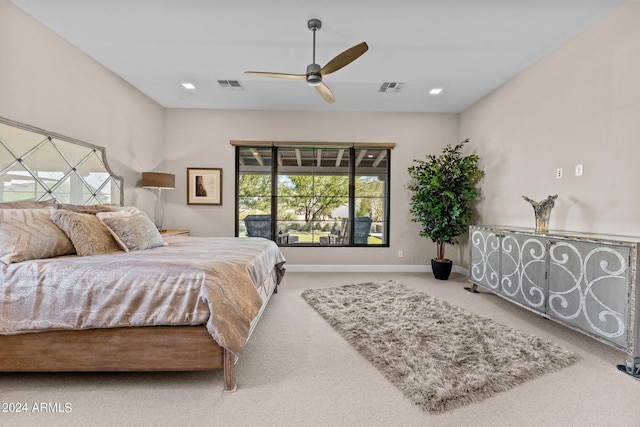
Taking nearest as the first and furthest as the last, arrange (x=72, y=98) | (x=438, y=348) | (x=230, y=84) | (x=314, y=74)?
1. (x=438, y=348)
2. (x=314, y=74)
3. (x=72, y=98)
4. (x=230, y=84)

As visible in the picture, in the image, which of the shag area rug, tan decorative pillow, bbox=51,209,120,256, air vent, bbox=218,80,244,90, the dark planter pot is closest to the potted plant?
the dark planter pot

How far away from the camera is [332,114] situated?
487 cm

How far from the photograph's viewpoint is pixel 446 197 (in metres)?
4.24

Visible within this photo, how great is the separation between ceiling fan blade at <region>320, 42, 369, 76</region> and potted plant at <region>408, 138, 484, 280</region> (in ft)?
7.50

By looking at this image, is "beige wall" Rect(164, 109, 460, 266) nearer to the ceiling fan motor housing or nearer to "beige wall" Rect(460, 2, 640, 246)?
"beige wall" Rect(460, 2, 640, 246)

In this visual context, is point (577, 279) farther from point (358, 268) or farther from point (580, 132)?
point (358, 268)

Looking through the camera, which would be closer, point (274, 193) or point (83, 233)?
point (83, 233)

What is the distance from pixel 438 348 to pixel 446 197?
264 cm

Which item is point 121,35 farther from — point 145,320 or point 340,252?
point 340,252

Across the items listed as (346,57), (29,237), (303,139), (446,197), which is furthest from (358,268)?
(29,237)

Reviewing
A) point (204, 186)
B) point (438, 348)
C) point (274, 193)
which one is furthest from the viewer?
point (274, 193)

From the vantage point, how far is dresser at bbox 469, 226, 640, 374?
6.25ft

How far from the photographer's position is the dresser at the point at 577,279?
191cm

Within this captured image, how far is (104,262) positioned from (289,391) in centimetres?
138
